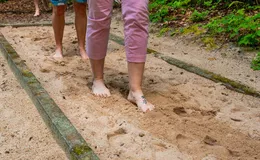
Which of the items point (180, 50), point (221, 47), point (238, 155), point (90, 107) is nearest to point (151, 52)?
point (180, 50)

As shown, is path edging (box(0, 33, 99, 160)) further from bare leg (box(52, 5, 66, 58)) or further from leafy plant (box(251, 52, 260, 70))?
leafy plant (box(251, 52, 260, 70))

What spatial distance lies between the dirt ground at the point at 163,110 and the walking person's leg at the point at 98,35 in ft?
0.40

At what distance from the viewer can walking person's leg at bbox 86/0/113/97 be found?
9.95ft

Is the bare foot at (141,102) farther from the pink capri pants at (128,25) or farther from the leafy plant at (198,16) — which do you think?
the leafy plant at (198,16)

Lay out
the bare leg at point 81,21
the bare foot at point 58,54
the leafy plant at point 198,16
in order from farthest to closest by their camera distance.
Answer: the leafy plant at point 198,16 → the bare foot at point 58,54 → the bare leg at point 81,21

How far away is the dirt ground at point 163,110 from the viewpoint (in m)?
2.38

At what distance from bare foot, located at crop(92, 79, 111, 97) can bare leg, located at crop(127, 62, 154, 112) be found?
12.2 inches

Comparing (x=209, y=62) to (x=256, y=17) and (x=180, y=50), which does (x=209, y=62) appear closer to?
(x=180, y=50)

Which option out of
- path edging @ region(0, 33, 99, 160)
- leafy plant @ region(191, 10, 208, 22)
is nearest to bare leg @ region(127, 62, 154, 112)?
path edging @ region(0, 33, 99, 160)

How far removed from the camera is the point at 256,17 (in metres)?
5.39

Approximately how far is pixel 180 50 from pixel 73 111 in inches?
106

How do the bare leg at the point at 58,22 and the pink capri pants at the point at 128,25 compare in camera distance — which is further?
the bare leg at the point at 58,22

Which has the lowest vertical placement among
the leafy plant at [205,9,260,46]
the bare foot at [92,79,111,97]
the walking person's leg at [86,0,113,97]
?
the leafy plant at [205,9,260,46]

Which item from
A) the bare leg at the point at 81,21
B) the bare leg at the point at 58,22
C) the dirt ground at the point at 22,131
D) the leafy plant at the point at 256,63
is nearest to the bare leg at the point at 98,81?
the dirt ground at the point at 22,131
